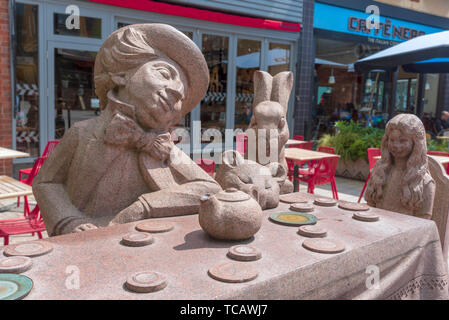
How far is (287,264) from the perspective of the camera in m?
1.56

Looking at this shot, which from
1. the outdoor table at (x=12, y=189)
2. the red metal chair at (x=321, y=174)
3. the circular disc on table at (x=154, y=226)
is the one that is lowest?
the red metal chair at (x=321, y=174)

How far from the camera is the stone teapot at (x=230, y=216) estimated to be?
174 cm

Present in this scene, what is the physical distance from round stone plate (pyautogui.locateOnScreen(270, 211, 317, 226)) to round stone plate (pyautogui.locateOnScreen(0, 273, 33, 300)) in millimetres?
1285

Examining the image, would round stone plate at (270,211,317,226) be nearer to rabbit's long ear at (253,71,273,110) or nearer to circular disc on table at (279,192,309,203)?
circular disc on table at (279,192,309,203)

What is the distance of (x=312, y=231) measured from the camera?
1915 mm

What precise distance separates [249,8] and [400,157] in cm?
579

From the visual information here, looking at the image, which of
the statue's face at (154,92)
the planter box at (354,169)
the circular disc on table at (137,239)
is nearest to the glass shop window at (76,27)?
the statue's face at (154,92)

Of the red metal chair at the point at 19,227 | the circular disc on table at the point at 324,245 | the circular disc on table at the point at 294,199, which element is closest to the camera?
the circular disc on table at the point at 324,245

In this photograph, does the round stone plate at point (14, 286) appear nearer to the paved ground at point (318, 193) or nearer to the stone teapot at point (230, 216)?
the stone teapot at point (230, 216)

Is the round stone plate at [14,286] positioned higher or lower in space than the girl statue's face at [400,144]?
lower

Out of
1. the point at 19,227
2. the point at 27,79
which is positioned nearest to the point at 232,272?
the point at 19,227

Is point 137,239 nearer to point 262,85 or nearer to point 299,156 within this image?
point 262,85

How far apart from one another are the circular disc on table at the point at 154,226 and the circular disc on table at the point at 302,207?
825 millimetres

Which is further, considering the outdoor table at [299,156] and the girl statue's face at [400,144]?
the outdoor table at [299,156]
